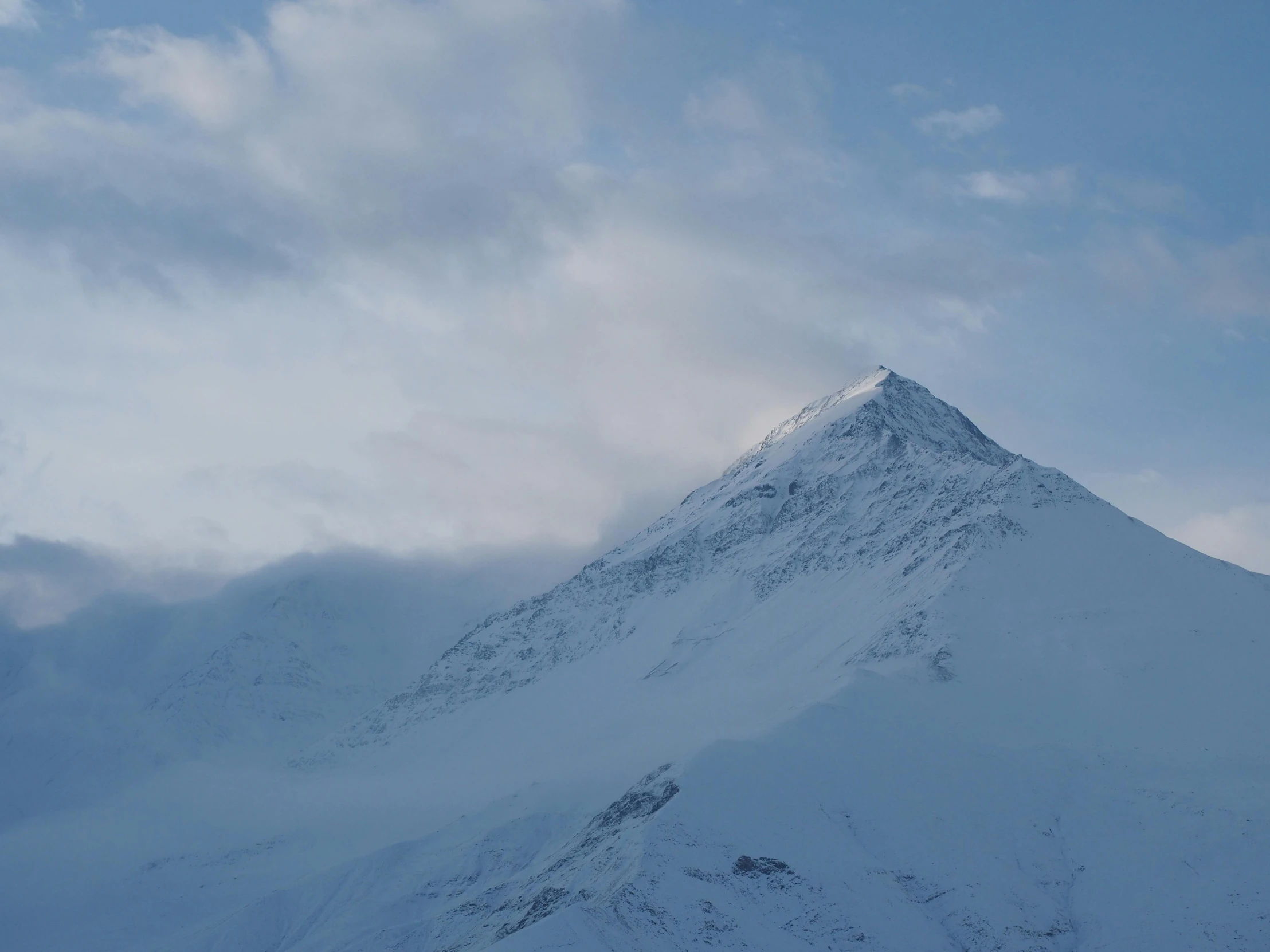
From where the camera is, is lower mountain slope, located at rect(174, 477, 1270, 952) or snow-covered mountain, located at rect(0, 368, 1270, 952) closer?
lower mountain slope, located at rect(174, 477, 1270, 952)

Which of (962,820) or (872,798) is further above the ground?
(872,798)

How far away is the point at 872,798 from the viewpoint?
119 m

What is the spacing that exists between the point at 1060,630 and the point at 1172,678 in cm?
1461

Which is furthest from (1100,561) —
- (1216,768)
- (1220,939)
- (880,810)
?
(1220,939)

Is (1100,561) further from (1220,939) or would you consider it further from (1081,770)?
(1220,939)

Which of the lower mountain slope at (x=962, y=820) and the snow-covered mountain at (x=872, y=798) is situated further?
the snow-covered mountain at (x=872, y=798)

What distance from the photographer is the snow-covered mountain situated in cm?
10406

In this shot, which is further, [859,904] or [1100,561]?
[1100,561]

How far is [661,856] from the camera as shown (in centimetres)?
10450

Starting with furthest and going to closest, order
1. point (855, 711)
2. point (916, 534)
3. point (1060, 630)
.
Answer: point (916, 534) → point (1060, 630) → point (855, 711)

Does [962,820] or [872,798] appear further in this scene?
[872,798]

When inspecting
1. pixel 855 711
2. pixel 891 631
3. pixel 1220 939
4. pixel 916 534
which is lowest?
pixel 1220 939

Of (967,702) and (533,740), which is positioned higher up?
(533,740)

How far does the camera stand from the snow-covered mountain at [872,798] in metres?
104
